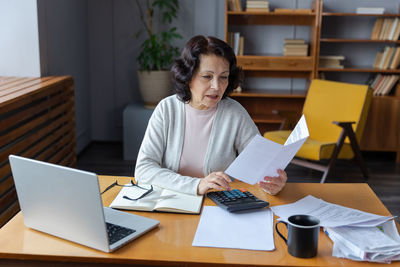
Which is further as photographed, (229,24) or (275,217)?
(229,24)

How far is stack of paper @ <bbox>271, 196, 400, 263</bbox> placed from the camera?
4.40 ft

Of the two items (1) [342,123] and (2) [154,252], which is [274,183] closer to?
(2) [154,252]

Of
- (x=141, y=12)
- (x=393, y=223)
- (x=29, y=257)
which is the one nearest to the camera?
(x=29, y=257)

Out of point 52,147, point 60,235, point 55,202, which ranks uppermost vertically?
point 55,202

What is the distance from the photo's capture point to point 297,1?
5320 millimetres

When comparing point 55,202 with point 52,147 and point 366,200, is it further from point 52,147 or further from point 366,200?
point 52,147

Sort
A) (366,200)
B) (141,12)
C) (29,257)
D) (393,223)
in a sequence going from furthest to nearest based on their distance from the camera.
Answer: (141,12) → (366,200) → (393,223) → (29,257)

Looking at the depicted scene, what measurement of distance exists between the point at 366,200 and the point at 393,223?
10.2 inches

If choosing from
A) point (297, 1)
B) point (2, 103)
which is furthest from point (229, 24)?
point (2, 103)

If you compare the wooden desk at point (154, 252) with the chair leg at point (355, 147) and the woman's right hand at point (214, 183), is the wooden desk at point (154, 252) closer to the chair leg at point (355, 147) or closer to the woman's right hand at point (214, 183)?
the woman's right hand at point (214, 183)

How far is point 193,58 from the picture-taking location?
206 centimetres

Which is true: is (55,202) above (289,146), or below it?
below

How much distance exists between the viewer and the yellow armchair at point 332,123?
415 centimetres

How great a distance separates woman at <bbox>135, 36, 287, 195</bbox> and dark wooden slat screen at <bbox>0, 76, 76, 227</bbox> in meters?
1.09
